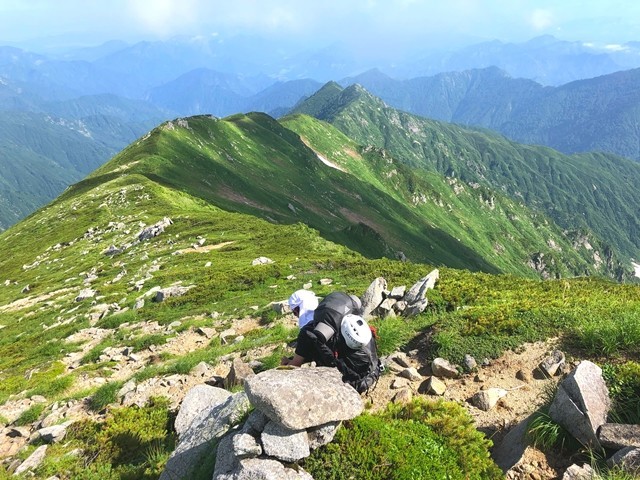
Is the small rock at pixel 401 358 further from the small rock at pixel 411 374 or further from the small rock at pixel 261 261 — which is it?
the small rock at pixel 261 261

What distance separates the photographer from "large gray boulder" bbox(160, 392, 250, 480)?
7.22 meters

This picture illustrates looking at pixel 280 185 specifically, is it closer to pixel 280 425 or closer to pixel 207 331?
pixel 207 331

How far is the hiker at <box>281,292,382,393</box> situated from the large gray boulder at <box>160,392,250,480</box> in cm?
167

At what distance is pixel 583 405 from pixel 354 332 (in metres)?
4.14

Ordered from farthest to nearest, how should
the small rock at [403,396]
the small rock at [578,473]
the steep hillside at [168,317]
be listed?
1. the steep hillside at [168,317]
2. the small rock at [403,396]
3. the small rock at [578,473]

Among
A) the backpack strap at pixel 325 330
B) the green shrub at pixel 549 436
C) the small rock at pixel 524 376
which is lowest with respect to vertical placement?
the small rock at pixel 524 376

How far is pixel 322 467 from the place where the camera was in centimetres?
613

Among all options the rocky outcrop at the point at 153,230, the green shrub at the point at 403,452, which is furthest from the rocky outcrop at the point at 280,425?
the rocky outcrop at the point at 153,230

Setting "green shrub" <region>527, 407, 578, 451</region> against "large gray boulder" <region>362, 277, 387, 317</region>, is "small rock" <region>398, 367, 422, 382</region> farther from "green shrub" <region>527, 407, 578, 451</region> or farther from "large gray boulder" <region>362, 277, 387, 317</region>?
"large gray boulder" <region>362, 277, 387, 317</region>

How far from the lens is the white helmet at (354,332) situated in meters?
7.90

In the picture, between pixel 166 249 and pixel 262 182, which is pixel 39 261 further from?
pixel 262 182

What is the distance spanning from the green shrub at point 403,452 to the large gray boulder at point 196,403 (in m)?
4.27

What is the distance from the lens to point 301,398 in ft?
20.7

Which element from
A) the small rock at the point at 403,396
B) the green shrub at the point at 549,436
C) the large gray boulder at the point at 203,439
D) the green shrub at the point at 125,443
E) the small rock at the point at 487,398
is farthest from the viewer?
the small rock at the point at 403,396
